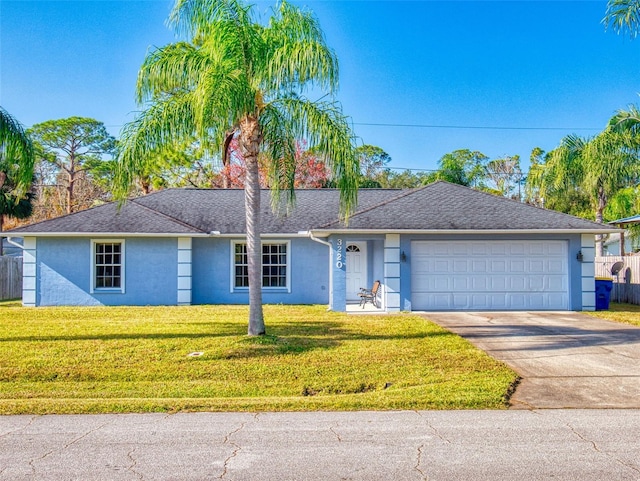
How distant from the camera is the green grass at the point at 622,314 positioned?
14531mm

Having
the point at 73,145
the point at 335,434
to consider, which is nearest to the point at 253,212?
the point at 335,434

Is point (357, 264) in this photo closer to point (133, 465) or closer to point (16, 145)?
point (16, 145)

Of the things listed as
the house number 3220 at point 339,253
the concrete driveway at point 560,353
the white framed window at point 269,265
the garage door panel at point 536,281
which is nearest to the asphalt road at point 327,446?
the concrete driveway at point 560,353

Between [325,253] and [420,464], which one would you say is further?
[325,253]

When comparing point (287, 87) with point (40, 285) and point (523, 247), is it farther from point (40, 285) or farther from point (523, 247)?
point (40, 285)

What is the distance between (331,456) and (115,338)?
25.3 ft

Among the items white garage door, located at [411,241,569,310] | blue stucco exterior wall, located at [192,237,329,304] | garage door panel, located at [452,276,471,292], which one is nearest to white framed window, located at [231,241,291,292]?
blue stucco exterior wall, located at [192,237,329,304]

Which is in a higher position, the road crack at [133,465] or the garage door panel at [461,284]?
the garage door panel at [461,284]

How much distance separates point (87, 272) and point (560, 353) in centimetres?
1485

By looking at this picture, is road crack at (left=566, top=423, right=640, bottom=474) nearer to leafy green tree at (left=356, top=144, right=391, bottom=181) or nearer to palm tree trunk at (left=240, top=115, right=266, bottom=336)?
palm tree trunk at (left=240, top=115, right=266, bottom=336)

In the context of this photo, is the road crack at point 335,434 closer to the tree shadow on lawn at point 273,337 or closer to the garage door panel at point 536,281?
the tree shadow on lawn at point 273,337

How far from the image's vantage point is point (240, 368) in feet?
29.8

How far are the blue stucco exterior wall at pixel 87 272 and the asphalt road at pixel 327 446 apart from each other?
40.7 feet

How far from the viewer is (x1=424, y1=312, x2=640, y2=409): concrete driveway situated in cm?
723
